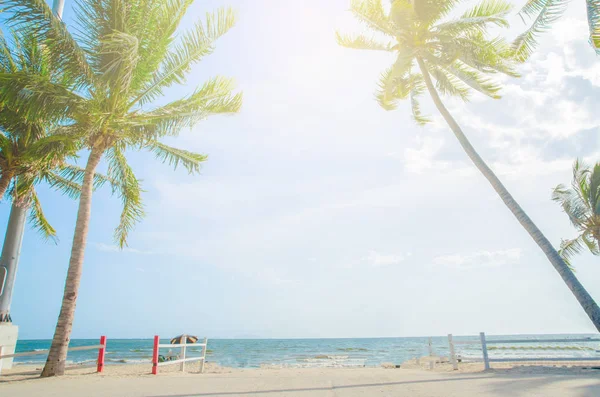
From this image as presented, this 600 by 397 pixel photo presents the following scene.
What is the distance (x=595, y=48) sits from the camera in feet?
23.9

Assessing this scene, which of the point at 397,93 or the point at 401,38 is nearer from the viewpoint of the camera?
the point at 401,38

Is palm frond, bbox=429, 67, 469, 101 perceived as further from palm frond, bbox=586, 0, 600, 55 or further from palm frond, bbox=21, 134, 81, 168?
palm frond, bbox=21, 134, 81, 168

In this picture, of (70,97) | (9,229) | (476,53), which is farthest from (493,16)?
(9,229)

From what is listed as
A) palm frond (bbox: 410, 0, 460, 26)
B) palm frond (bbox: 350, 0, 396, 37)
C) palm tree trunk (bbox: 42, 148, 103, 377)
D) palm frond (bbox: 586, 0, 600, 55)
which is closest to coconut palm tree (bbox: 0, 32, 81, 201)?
palm tree trunk (bbox: 42, 148, 103, 377)

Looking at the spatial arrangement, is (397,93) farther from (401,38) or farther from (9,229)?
(9,229)

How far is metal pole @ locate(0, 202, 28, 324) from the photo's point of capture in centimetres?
1154

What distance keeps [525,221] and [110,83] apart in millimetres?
11377

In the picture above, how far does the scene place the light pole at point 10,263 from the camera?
446 inches

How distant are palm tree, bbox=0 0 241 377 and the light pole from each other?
3545mm

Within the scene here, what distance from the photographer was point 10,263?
11.7 meters

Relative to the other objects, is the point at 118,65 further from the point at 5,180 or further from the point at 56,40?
the point at 5,180

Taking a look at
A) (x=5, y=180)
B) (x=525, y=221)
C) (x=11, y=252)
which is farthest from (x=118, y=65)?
(x=525, y=221)

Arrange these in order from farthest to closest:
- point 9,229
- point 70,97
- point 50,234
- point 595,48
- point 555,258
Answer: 1. point 50,234
2. point 9,229
3. point 70,97
4. point 555,258
5. point 595,48

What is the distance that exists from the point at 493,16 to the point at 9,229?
54.4 ft
